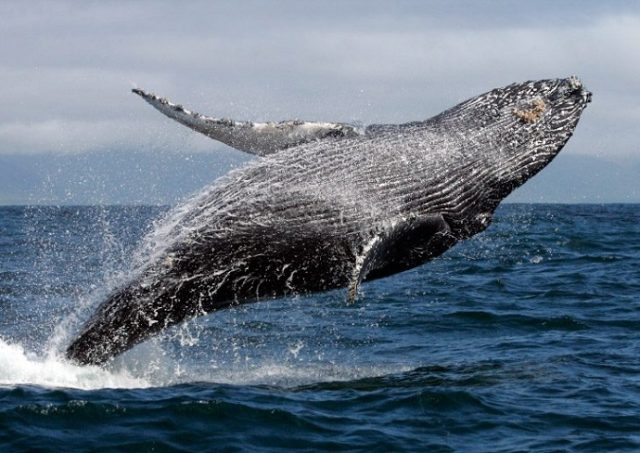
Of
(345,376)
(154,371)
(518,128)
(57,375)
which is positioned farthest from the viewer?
(345,376)

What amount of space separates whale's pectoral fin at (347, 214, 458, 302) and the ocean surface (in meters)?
1.88

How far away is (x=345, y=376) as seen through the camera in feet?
53.8

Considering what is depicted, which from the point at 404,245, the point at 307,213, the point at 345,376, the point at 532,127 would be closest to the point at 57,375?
the point at 307,213

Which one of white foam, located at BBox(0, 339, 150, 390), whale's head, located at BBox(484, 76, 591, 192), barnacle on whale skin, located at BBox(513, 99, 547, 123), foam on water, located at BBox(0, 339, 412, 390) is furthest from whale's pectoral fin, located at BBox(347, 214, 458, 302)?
white foam, located at BBox(0, 339, 150, 390)

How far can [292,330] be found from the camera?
21328mm

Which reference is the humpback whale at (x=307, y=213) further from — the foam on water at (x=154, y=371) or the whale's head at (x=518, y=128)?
the foam on water at (x=154, y=371)

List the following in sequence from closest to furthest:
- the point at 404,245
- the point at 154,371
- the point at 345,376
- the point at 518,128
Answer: the point at 404,245 < the point at 518,128 < the point at 154,371 < the point at 345,376

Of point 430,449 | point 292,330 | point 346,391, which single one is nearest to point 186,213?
point 346,391

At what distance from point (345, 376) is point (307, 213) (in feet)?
12.0

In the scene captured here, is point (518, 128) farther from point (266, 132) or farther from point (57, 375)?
point (57, 375)

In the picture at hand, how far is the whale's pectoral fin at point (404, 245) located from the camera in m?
13.3

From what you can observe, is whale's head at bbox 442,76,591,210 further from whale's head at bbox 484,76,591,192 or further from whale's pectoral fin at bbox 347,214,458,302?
whale's pectoral fin at bbox 347,214,458,302

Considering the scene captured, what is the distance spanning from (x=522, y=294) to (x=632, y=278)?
17.9 ft

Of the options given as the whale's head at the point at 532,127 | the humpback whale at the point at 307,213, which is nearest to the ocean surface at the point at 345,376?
the humpback whale at the point at 307,213
